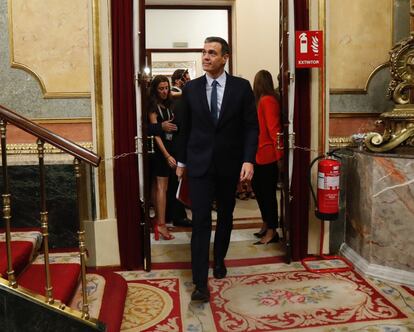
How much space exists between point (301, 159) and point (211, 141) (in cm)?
95

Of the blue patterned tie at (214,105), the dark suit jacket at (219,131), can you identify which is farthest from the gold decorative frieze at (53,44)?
the blue patterned tie at (214,105)

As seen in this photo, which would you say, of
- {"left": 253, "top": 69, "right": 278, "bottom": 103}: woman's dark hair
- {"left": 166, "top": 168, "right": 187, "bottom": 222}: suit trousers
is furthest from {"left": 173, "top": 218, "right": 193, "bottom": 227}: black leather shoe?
{"left": 253, "top": 69, "right": 278, "bottom": 103}: woman's dark hair

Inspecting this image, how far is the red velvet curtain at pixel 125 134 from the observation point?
318 centimetres

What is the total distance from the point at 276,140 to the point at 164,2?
3.91m

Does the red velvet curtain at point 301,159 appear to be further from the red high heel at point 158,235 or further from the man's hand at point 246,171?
the red high heel at point 158,235

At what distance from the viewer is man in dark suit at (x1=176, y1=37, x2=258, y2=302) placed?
272 cm

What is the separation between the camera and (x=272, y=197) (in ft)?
12.4

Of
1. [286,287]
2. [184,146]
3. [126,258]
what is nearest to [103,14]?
[184,146]

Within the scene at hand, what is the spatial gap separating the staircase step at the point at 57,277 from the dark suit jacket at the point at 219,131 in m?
0.92

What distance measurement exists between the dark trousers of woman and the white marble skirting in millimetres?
706

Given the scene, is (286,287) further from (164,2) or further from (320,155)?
(164,2)

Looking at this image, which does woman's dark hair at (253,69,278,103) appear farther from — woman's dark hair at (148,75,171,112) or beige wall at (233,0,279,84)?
beige wall at (233,0,279,84)

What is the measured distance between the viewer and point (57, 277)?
258 cm

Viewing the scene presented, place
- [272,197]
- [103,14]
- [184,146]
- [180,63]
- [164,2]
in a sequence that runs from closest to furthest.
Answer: [184,146] < [103,14] < [272,197] < [164,2] < [180,63]
